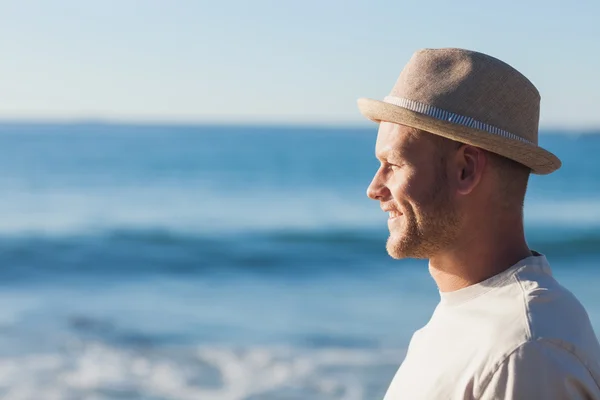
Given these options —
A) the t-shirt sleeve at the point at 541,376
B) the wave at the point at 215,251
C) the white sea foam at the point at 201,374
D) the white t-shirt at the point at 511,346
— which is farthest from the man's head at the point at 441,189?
the wave at the point at 215,251

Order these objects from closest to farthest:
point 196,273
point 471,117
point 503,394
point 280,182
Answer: point 503,394
point 471,117
point 196,273
point 280,182

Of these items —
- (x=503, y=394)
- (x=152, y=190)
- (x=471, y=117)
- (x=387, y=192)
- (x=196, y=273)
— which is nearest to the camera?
(x=503, y=394)

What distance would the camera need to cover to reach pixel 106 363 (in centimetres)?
859

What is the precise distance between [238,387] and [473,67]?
5.81m

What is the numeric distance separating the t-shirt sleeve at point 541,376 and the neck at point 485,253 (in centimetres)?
30

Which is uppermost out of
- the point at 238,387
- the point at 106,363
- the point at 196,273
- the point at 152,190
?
the point at 152,190

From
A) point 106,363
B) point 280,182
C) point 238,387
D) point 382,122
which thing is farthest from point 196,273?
point 280,182

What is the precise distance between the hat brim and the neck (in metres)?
0.14

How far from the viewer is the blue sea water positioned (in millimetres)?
8031

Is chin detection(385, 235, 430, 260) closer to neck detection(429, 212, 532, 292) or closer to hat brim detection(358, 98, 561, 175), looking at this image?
neck detection(429, 212, 532, 292)

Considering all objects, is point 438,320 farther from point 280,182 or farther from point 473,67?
point 280,182

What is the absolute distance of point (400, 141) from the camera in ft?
6.63

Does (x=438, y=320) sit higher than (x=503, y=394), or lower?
higher

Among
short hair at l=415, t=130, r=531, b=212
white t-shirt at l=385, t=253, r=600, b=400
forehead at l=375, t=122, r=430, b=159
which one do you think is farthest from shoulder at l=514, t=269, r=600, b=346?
forehead at l=375, t=122, r=430, b=159
